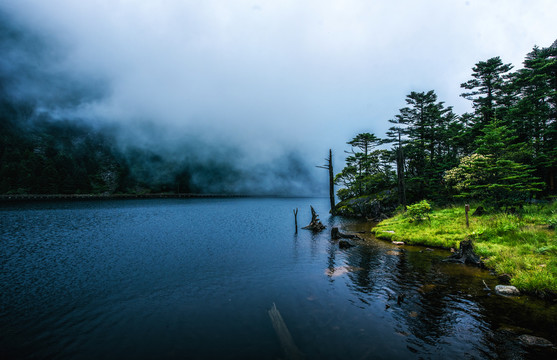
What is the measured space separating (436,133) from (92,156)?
21808cm

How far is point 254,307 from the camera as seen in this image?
1080 centimetres

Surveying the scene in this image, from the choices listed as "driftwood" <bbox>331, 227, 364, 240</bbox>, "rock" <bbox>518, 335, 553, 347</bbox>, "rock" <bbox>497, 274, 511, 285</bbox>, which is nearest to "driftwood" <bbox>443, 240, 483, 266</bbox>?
"rock" <bbox>497, 274, 511, 285</bbox>

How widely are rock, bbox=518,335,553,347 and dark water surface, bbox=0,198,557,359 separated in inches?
9.2

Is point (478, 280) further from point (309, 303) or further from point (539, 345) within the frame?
point (309, 303)

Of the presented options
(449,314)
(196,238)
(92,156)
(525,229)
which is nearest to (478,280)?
(449,314)

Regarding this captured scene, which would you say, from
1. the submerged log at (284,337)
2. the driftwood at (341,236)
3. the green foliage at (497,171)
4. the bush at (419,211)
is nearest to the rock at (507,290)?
the submerged log at (284,337)

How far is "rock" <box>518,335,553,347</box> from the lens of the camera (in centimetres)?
716

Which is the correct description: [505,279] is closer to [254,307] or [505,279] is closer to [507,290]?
[507,290]

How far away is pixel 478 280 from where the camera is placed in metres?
12.7

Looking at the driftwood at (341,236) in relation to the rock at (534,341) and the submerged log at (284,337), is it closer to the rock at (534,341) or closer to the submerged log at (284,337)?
the submerged log at (284,337)

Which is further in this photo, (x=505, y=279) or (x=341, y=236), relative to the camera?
(x=341, y=236)

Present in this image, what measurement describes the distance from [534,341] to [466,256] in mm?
9896

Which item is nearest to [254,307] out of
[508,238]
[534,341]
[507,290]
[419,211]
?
[534,341]

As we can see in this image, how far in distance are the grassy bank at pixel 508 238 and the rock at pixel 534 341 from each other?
462 centimetres
